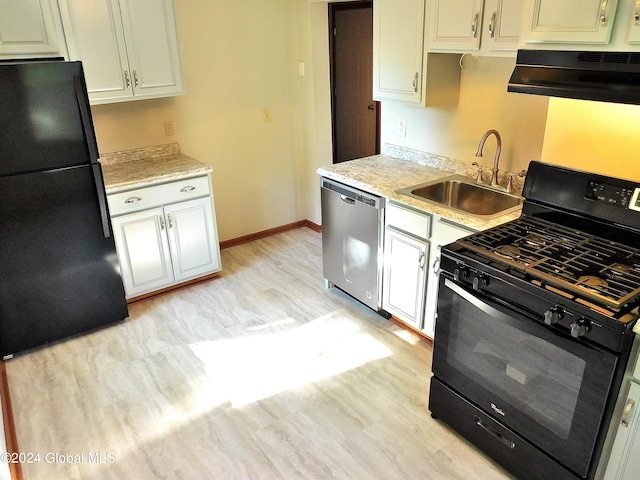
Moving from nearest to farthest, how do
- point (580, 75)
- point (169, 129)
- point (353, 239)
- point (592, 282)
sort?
point (592, 282)
point (580, 75)
point (353, 239)
point (169, 129)

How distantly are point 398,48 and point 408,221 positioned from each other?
1.03 metres

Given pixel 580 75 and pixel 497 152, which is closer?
pixel 580 75

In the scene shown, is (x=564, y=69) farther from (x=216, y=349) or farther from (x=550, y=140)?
(x=216, y=349)

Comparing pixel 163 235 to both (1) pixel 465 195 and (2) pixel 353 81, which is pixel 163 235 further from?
(1) pixel 465 195

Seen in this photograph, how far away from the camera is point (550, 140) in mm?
2260

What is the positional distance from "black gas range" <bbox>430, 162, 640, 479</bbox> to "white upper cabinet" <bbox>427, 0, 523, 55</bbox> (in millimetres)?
629

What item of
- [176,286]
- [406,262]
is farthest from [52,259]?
[406,262]

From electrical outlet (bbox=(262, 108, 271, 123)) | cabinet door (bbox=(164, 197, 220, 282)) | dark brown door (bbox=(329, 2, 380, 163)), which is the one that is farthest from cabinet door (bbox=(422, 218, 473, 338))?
electrical outlet (bbox=(262, 108, 271, 123))

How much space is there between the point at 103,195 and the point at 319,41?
7.20 feet

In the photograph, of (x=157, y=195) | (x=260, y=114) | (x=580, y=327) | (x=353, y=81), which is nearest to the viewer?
(x=580, y=327)

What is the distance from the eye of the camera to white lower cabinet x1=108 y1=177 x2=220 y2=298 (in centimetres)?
320

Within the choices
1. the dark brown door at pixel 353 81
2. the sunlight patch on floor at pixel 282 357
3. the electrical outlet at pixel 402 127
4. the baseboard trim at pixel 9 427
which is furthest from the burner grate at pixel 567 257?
the baseboard trim at pixel 9 427

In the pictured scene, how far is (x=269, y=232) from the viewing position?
4.60 metres

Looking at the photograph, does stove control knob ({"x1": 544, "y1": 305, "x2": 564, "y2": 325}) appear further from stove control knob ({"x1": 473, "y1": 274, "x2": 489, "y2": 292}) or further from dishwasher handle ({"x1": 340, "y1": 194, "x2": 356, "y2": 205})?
dishwasher handle ({"x1": 340, "y1": 194, "x2": 356, "y2": 205})
